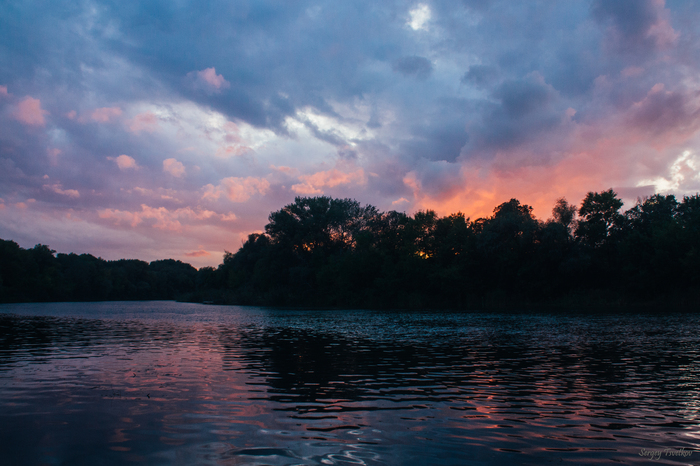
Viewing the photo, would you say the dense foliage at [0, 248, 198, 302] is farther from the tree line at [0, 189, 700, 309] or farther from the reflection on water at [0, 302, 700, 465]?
the reflection on water at [0, 302, 700, 465]

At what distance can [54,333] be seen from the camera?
3225 centimetres

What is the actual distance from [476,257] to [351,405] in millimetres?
82079

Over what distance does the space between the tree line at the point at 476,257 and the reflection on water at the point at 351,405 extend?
60.1 metres

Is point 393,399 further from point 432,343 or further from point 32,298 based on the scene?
point 32,298

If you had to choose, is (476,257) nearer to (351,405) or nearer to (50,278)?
(351,405)

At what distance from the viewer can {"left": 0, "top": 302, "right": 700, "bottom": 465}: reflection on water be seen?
25.7 feet

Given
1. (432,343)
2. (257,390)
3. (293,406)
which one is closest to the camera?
(293,406)

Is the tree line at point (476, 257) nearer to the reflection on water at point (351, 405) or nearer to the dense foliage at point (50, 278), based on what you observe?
the dense foliage at point (50, 278)

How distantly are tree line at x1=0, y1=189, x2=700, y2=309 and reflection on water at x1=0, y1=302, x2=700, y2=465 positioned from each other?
197ft

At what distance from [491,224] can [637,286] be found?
87.0 ft

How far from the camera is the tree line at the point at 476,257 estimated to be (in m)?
73.1

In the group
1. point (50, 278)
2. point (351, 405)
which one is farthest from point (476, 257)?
point (50, 278)

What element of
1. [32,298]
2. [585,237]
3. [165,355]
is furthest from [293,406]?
[32,298]

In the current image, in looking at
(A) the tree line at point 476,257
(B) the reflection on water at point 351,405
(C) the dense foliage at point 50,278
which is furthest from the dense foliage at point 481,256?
(C) the dense foliage at point 50,278
